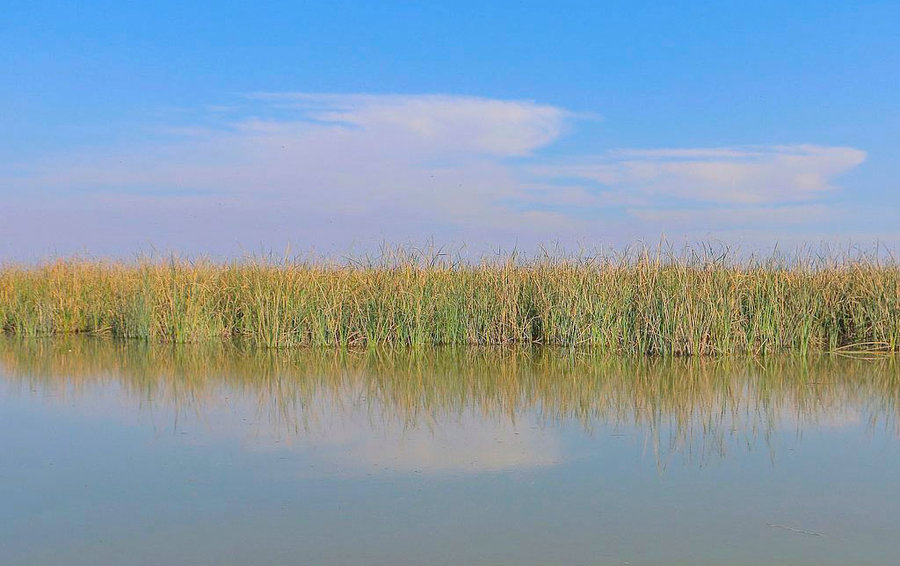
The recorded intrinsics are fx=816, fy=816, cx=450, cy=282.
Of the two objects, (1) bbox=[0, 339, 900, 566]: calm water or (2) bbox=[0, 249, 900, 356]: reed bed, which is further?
(2) bbox=[0, 249, 900, 356]: reed bed

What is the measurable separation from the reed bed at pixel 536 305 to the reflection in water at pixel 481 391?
41cm

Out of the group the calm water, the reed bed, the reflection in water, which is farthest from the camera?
the reed bed

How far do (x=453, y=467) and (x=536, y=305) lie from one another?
487cm

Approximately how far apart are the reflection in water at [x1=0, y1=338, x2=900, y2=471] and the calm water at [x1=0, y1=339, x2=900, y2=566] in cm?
3

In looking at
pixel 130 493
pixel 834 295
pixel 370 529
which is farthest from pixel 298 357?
pixel 834 295

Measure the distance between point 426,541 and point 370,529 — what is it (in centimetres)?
23

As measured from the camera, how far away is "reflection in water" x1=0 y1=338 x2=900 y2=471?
435cm

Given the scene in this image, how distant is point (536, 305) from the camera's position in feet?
27.9

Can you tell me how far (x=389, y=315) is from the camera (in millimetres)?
8500

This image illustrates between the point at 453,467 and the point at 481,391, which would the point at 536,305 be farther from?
the point at 453,467

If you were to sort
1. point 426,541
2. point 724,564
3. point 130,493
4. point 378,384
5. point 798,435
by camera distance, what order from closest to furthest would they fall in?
1. point 724,564
2. point 426,541
3. point 130,493
4. point 798,435
5. point 378,384

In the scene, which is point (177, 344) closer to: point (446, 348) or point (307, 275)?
point (307, 275)

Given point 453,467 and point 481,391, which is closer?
point 453,467

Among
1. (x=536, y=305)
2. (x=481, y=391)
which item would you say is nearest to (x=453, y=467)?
(x=481, y=391)
